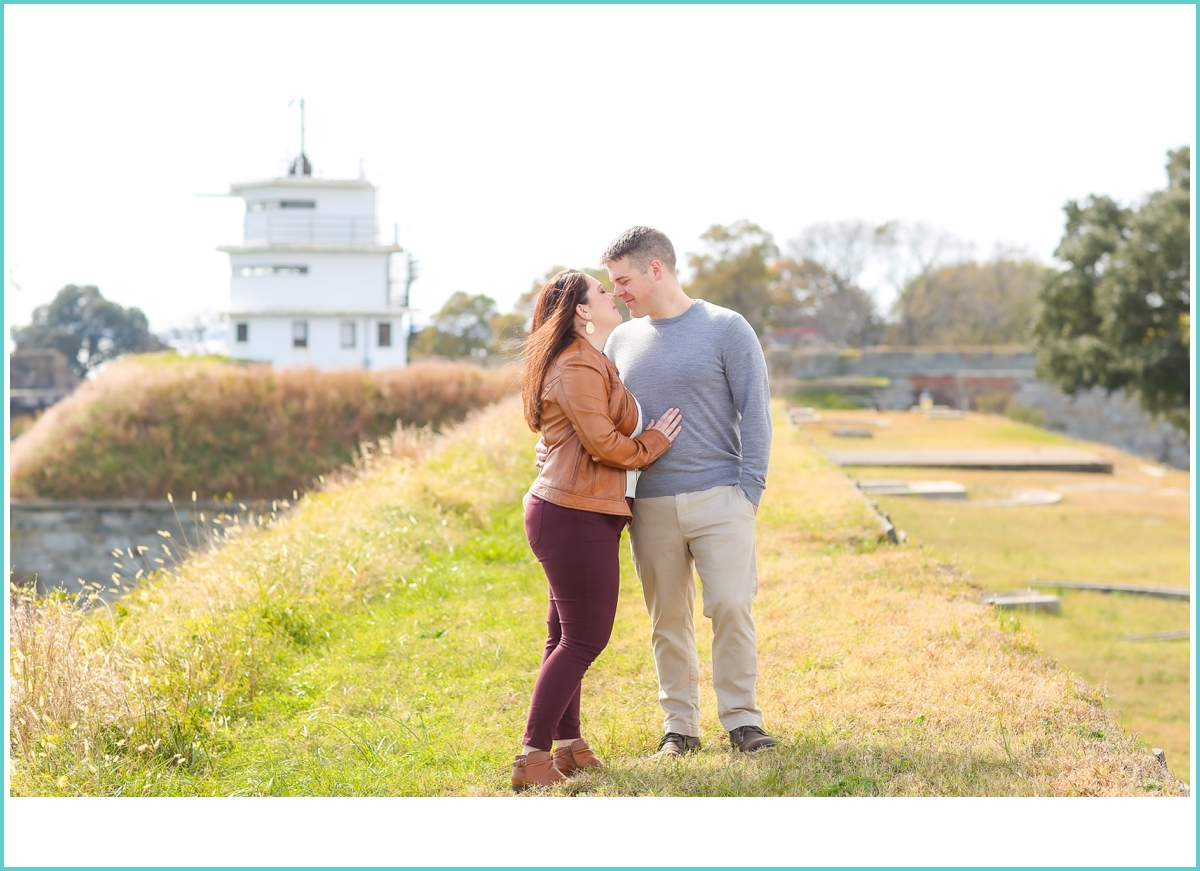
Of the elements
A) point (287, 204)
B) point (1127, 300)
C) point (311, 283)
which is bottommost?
point (1127, 300)

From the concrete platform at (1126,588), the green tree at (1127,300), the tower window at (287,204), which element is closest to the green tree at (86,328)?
the tower window at (287,204)

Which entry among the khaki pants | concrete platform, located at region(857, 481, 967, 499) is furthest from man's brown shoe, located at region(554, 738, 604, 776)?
concrete platform, located at region(857, 481, 967, 499)

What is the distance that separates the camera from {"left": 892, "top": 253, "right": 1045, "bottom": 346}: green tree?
199 ft

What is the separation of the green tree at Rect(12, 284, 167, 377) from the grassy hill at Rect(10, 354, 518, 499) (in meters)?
35.3

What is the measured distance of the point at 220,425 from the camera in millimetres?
26125

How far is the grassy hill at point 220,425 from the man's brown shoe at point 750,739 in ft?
68.4

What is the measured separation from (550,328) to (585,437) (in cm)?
40

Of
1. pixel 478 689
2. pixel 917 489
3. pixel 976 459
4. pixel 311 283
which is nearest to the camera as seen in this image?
pixel 478 689

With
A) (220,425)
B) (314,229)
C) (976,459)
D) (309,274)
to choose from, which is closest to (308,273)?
(309,274)

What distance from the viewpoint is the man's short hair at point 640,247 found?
12.5 feet

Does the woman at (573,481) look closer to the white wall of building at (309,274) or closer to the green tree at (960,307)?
the white wall of building at (309,274)

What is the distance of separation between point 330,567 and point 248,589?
728 millimetres

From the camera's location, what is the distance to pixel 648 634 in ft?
19.2

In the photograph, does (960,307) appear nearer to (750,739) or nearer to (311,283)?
(311,283)
